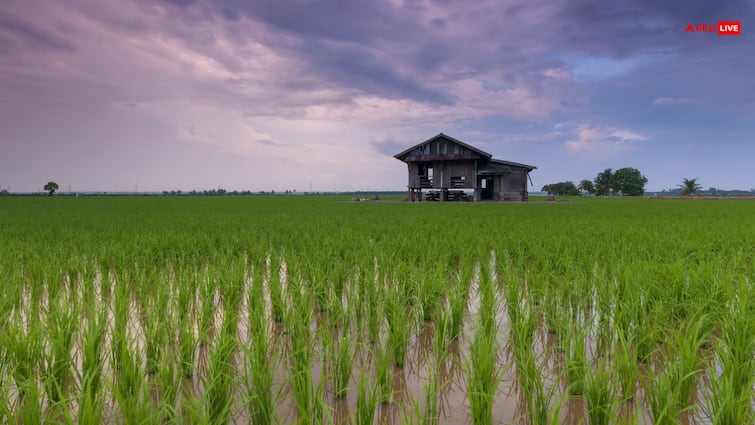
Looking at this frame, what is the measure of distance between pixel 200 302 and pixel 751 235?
10.8 m

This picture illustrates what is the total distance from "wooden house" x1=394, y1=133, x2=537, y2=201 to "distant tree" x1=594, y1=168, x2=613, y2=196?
254 feet

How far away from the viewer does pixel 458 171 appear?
91.7ft

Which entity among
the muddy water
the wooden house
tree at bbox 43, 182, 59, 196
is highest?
tree at bbox 43, 182, 59, 196

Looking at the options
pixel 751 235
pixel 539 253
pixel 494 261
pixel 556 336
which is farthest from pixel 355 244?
pixel 751 235

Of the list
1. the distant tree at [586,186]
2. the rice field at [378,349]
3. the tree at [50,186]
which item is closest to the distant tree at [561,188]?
the distant tree at [586,186]

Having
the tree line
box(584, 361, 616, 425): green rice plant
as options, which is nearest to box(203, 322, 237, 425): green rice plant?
box(584, 361, 616, 425): green rice plant

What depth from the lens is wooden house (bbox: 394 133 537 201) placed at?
2734 cm

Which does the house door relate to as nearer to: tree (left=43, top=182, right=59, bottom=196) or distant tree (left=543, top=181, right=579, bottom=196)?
distant tree (left=543, top=181, right=579, bottom=196)

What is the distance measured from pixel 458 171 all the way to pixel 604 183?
274 ft

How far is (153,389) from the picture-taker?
220 centimetres

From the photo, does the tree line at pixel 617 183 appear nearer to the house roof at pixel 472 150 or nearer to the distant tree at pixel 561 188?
the distant tree at pixel 561 188

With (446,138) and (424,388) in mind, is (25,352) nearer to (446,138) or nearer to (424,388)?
(424,388)

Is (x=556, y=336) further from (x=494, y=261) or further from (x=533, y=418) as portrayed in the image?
(x=494, y=261)

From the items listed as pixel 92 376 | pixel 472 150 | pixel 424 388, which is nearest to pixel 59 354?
pixel 92 376
